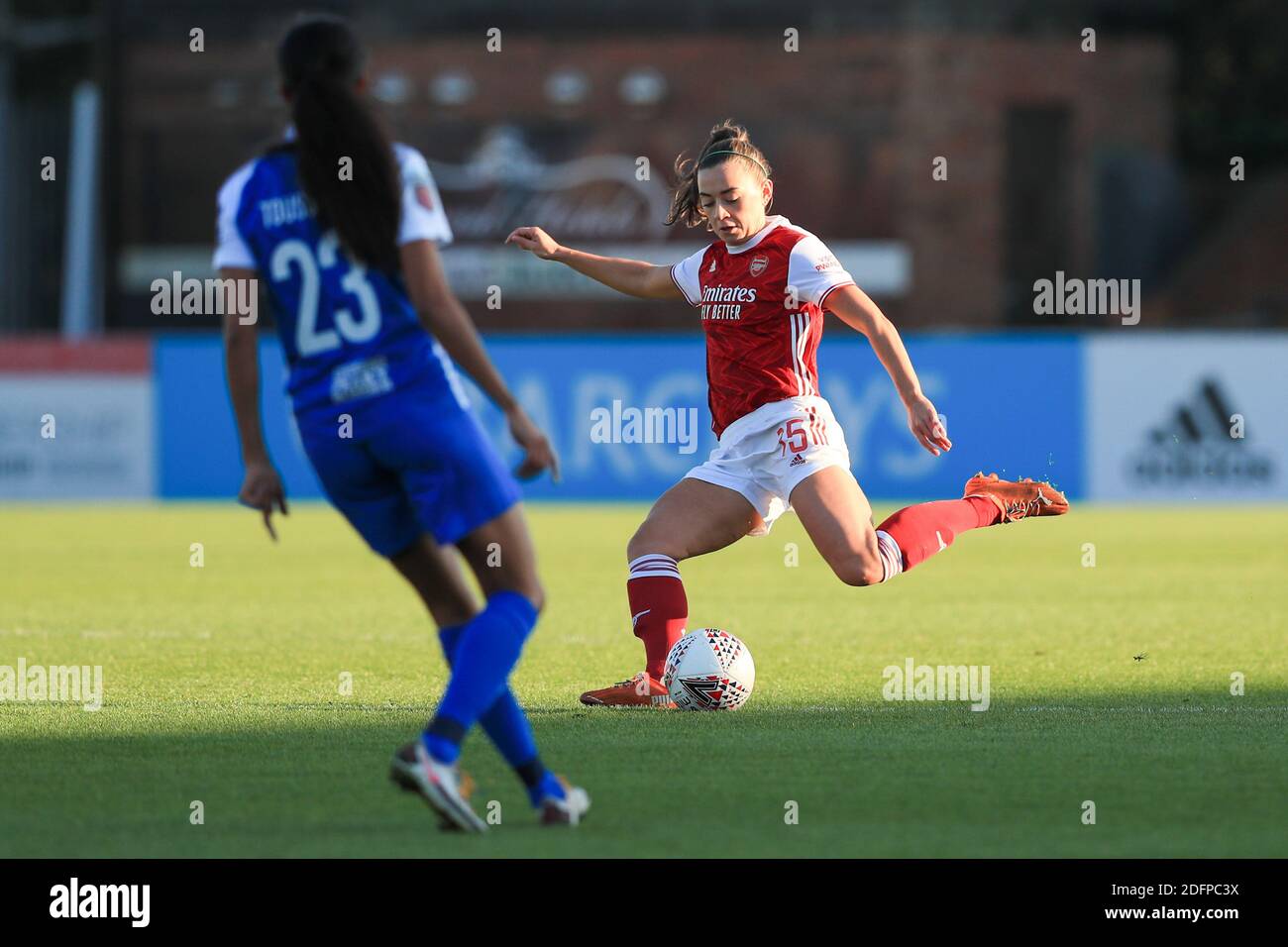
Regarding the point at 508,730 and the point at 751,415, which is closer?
the point at 508,730

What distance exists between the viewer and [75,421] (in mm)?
20969

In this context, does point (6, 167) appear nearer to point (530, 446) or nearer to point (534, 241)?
point (534, 241)

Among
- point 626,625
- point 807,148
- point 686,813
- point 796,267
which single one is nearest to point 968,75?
point 807,148

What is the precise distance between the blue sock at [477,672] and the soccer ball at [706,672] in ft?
7.60

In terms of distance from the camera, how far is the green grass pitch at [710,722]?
5246mm

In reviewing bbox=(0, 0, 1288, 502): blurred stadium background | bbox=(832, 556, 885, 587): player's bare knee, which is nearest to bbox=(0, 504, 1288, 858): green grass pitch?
bbox=(832, 556, 885, 587): player's bare knee

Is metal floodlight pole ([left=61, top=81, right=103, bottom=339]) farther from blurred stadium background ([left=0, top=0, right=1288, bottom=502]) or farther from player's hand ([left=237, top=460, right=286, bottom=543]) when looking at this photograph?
player's hand ([left=237, top=460, right=286, bottom=543])

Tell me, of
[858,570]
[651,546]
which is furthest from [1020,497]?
[651,546]

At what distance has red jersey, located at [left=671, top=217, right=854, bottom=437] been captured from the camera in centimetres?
758

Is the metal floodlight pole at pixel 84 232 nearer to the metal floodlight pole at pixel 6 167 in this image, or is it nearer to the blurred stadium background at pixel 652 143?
the blurred stadium background at pixel 652 143

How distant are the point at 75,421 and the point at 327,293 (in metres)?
16.6

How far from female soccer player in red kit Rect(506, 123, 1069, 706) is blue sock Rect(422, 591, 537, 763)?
2430mm

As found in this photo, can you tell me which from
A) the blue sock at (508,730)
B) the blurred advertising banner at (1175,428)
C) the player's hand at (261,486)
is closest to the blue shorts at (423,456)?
the player's hand at (261,486)

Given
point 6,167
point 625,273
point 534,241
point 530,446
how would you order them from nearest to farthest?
point 530,446, point 534,241, point 625,273, point 6,167
